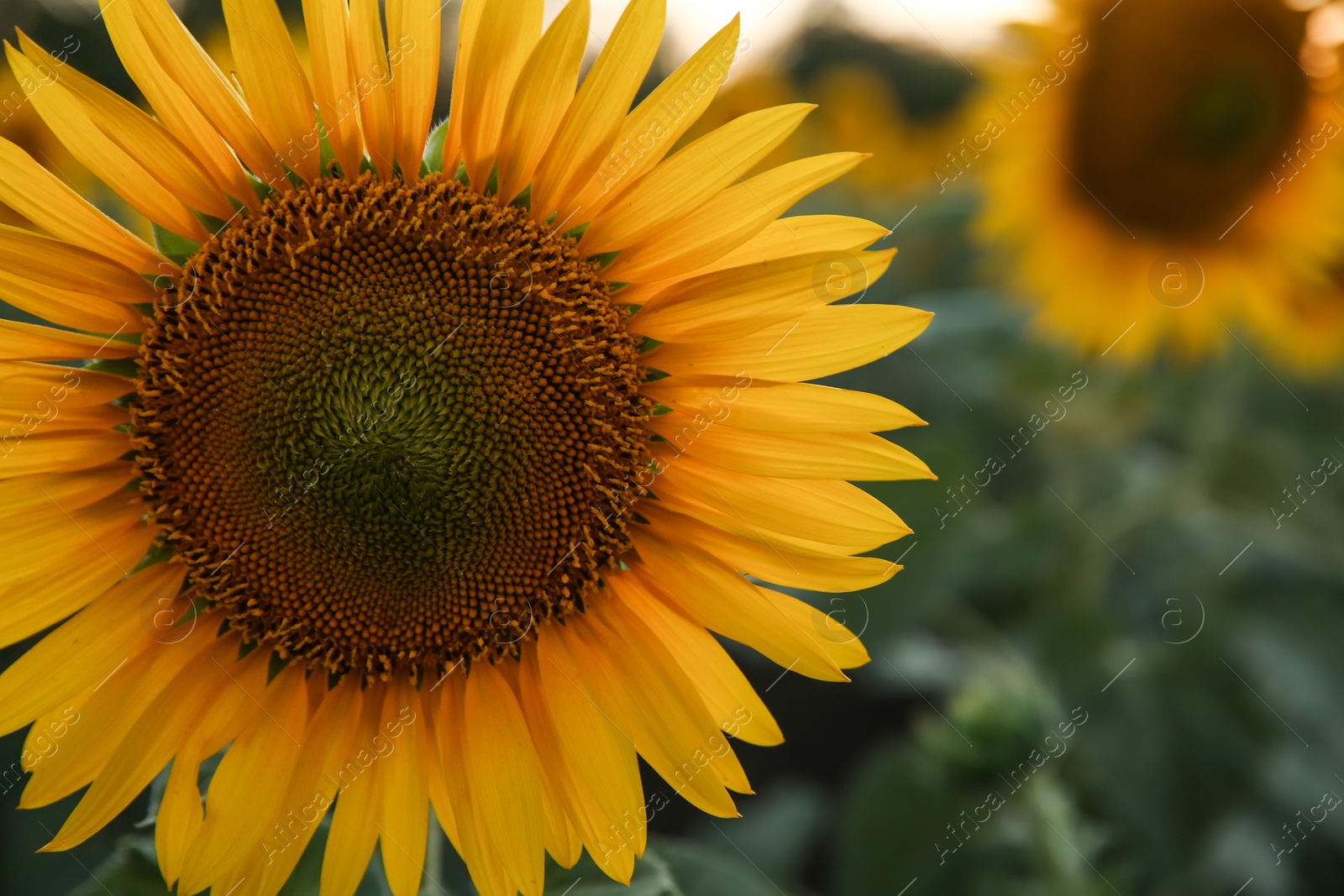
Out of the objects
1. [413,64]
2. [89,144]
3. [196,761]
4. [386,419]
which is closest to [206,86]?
[89,144]

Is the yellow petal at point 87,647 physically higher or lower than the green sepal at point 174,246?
lower

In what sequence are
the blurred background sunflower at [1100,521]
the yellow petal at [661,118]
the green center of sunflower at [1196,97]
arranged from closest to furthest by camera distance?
the yellow petal at [661,118]
the blurred background sunflower at [1100,521]
the green center of sunflower at [1196,97]

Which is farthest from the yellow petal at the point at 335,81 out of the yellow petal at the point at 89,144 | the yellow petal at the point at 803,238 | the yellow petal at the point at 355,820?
the yellow petal at the point at 355,820

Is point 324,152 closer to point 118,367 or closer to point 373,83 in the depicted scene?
point 373,83

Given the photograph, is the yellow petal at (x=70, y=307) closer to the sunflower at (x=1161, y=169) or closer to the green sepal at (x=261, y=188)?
the green sepal at (x=261, y=188)

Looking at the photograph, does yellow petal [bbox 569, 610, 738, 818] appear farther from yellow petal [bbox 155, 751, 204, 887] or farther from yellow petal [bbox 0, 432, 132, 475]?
yellow petal [bbox 0, 432, 132, 475]

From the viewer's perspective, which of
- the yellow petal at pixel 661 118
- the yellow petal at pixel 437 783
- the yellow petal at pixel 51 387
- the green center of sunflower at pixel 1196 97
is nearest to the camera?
the yellow petal at pixel 661 118

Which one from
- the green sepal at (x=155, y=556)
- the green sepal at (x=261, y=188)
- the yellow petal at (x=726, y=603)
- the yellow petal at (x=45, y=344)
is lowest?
the yellow petal at (x=726, y=603)
